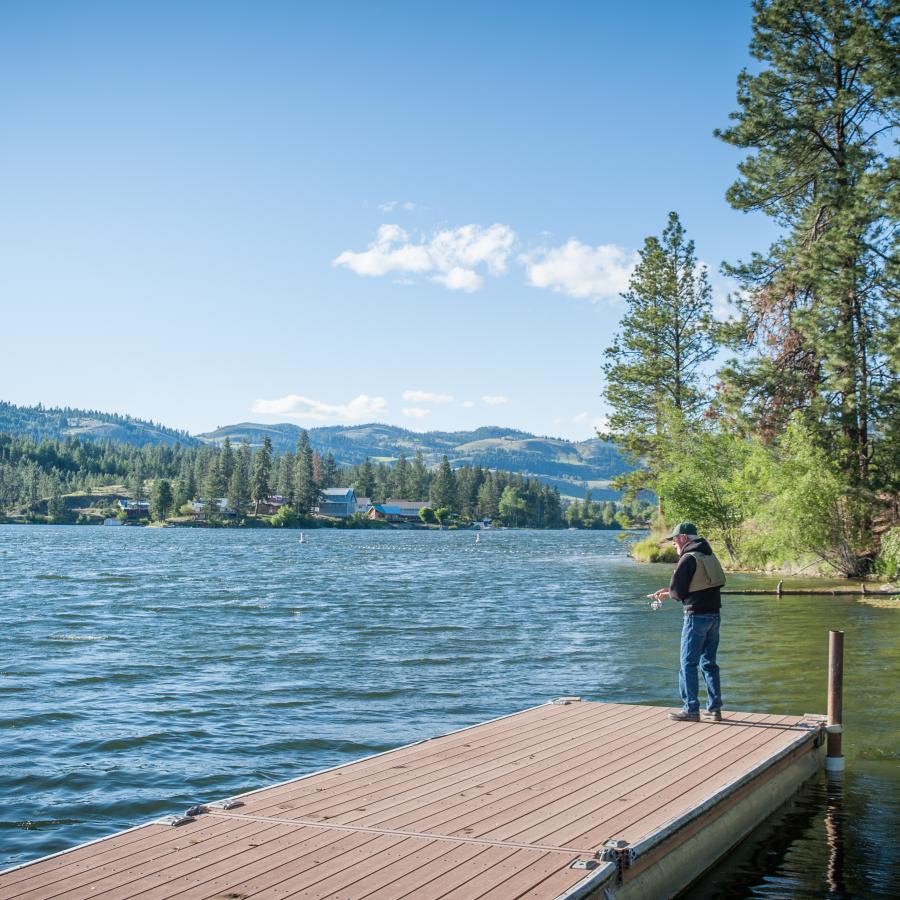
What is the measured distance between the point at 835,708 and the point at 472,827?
679 centimetres

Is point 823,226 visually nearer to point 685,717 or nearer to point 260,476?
point 685,717

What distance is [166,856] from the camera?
295 inches

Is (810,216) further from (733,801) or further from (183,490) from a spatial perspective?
(183,490)

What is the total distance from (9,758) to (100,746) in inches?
47.9

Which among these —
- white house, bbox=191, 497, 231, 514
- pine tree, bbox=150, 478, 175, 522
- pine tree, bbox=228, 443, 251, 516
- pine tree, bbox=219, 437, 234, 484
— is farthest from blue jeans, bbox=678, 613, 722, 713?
pine tree, bbox=219, 437, 234, 484

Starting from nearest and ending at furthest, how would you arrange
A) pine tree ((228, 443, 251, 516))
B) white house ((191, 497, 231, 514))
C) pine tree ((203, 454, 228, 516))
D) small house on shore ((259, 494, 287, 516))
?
1. pine tree ((228, 443, 251, 516))
2. white house ((191, 497, 231, 514))
3. pine tree ((203, 454, 228, 516))
4. small house on shore ((259, 494, 287, 516))

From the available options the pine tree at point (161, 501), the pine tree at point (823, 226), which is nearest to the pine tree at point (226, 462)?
the pine tree at point (161, 501)

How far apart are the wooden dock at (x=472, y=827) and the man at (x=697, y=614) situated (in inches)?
38.3

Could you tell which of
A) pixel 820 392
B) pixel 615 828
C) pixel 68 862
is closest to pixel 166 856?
pixel 68 862

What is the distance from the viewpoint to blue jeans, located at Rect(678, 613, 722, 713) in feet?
42.6

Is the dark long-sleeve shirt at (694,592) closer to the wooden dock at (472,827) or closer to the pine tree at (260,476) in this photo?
the wooden dock at (472,827)

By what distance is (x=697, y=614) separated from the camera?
12969 mm

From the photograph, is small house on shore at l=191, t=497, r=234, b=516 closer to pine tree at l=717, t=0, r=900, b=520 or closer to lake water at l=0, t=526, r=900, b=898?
lake water at l=0, t=526, r=900, b=898

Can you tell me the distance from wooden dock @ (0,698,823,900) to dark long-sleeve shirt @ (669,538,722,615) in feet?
5.36
